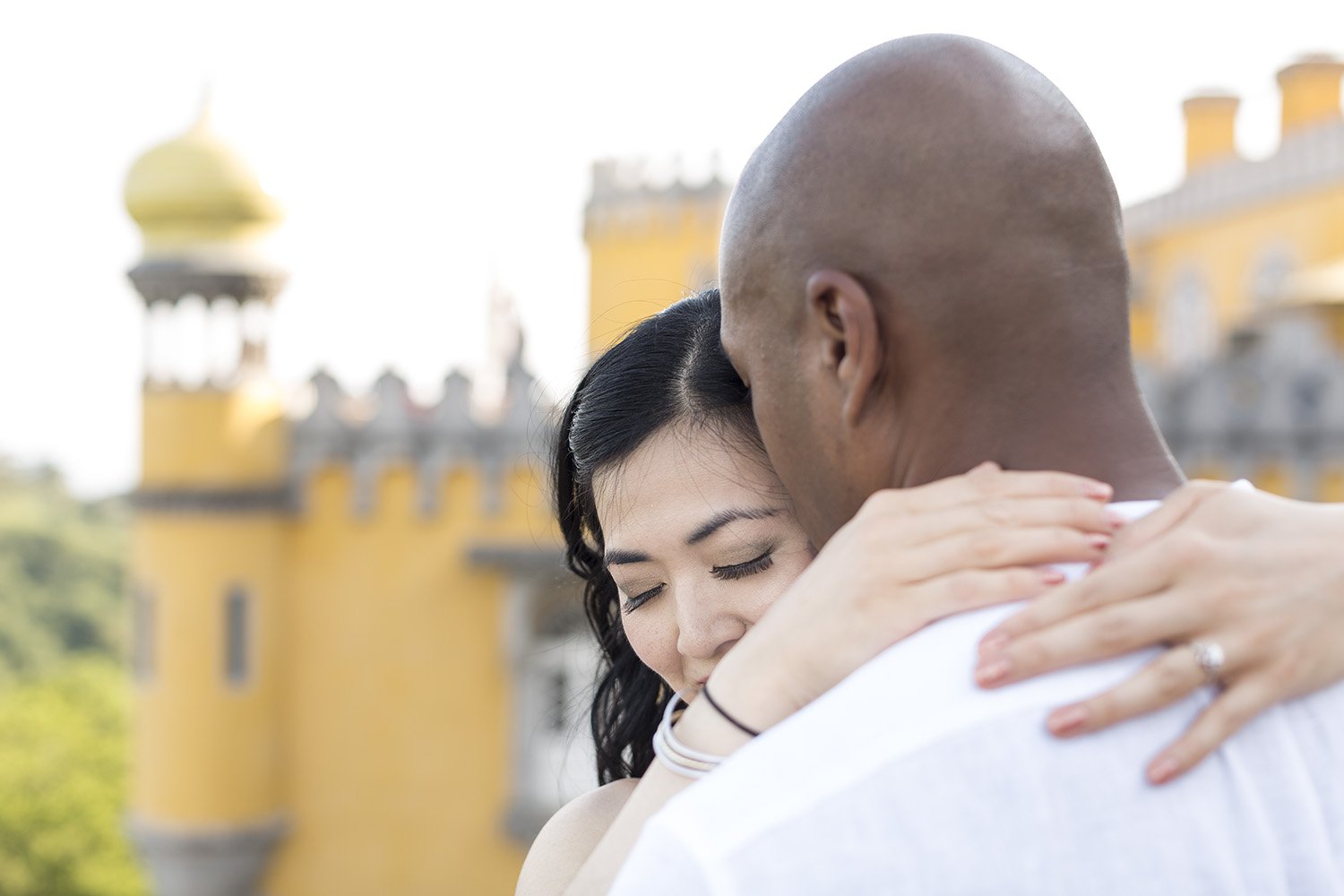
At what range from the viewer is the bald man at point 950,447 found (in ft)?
2.73

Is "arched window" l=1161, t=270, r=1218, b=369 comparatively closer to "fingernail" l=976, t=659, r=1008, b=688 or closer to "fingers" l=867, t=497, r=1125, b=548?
"fingers" l=867, t=497, r=1125, b=548

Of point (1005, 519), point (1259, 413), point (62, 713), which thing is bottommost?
point (62, 713)

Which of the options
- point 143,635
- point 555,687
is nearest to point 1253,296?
point 555,687

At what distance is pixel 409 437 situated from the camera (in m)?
10.6

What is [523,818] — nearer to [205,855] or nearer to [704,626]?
[205,855]

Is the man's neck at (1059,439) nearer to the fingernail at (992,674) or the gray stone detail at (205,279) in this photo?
the fingernail at (992,674)

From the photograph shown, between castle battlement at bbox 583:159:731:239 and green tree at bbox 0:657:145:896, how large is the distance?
8524mm

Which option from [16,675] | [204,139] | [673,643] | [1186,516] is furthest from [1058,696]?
[16,675]

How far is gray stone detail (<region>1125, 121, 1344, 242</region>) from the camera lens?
16016 millimetres

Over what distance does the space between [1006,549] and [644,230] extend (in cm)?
1616

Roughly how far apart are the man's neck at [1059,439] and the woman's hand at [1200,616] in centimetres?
3

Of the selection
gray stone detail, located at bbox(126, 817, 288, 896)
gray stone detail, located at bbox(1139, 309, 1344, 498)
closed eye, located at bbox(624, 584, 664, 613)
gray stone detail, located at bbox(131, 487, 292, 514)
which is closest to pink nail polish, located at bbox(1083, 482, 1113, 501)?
closed eye, located at bbox(624, 584, 664, 613)

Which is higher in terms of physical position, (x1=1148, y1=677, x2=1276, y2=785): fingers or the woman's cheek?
(x1=1148, y1=677, x2=1276, y2=785): fingers

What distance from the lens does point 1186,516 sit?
961 millimetres
